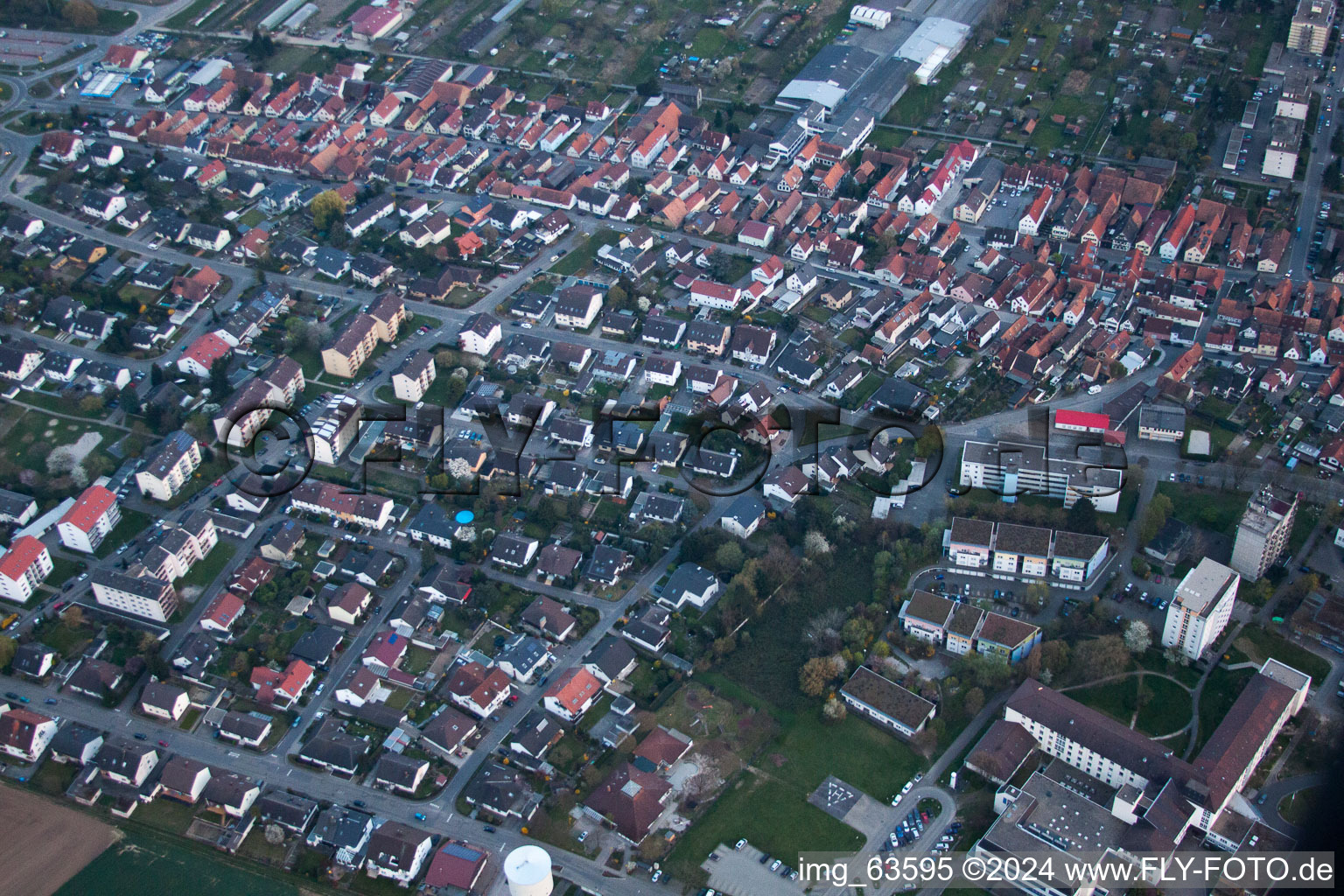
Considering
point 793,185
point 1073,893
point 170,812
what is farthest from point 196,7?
point 1073,893

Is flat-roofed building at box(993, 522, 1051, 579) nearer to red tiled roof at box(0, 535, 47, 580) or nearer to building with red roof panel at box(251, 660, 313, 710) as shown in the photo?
building with red roof panel at box(251, 660, 313, 710)

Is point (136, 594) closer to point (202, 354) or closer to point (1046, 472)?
point (202, 354)

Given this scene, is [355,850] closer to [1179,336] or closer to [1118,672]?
[1118,672]

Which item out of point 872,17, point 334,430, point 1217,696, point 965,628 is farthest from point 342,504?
point 872,17

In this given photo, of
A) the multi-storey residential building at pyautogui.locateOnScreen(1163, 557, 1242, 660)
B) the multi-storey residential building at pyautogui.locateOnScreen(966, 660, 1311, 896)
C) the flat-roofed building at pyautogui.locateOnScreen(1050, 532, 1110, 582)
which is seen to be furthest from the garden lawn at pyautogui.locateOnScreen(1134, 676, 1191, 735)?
the flat-roofed building at pyautogui.locateOnScreen(1050, 532, 1110, 582)

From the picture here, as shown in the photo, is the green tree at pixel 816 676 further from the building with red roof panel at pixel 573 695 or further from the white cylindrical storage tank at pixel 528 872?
the white cylindrical storage tank at pixel 528 872
